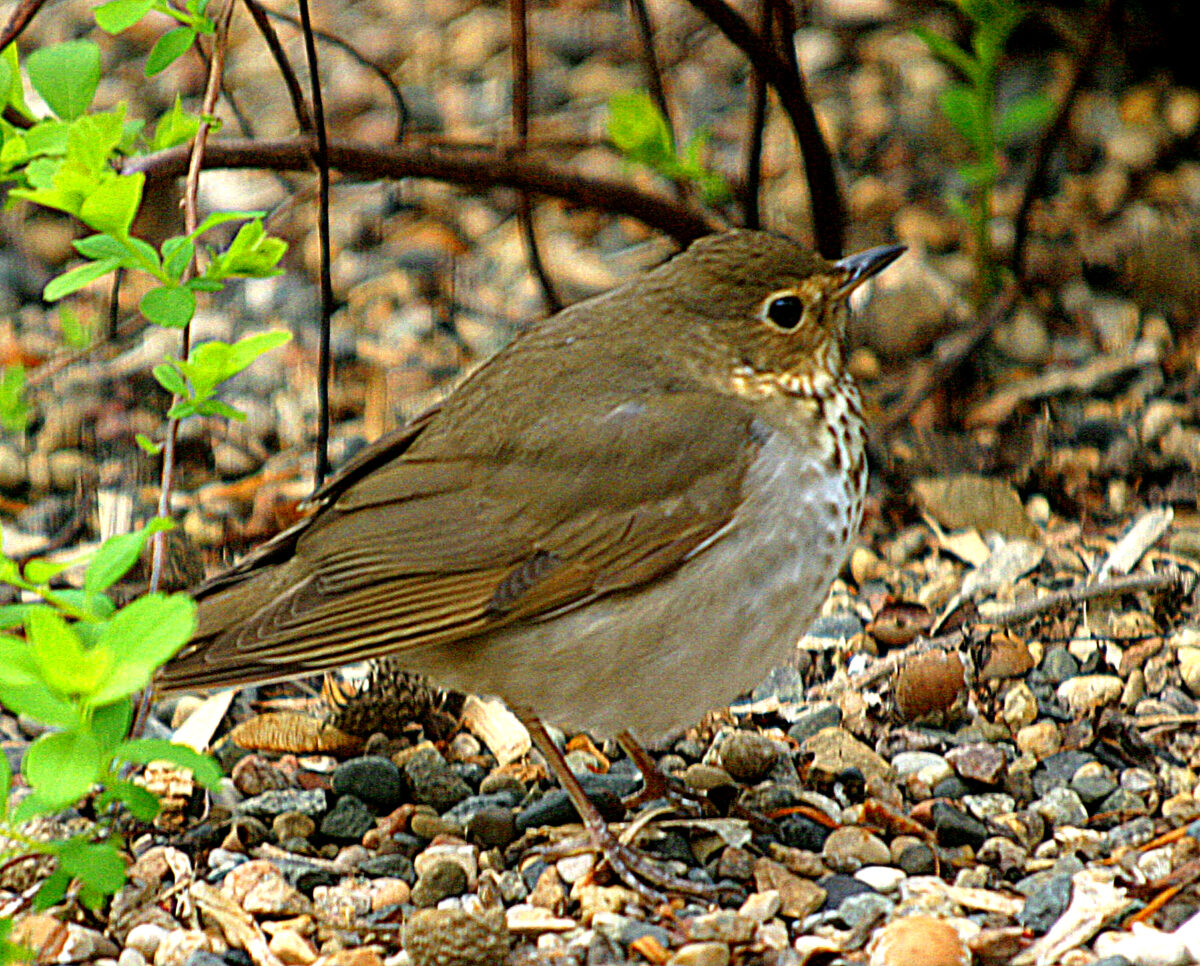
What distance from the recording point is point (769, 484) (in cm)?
376

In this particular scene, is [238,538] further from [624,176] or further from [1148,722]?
[1148,722]

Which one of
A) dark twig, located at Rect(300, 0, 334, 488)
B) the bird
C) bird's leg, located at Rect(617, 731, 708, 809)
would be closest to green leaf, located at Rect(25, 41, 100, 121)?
dark twig, located at Rect(300, 0, 334, 488)

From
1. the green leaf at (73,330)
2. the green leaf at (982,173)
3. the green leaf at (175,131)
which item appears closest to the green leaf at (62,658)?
the green leaf at (175,131)

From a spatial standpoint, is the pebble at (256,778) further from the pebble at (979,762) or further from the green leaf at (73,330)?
the green leaf at (73,330)

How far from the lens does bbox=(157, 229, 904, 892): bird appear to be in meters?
3.72

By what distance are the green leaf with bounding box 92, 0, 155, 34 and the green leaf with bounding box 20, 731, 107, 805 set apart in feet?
4.63

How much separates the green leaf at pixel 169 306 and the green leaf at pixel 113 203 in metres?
0.17

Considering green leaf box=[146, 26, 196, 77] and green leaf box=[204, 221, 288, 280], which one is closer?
green leaf box=[204, 221, 288, 280]

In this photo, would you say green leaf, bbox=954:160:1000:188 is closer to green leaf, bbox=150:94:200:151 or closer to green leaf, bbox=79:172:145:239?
green leaf, bbox=150:94:200:151

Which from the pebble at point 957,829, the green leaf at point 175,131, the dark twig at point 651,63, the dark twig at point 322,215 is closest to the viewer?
the pebble at point 957,829

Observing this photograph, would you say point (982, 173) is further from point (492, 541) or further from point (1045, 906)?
point (1045, 906)

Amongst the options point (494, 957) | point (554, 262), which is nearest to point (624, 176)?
point (554, 262)

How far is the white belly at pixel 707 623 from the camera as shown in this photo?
3707mm

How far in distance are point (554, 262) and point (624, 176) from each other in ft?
1.65
